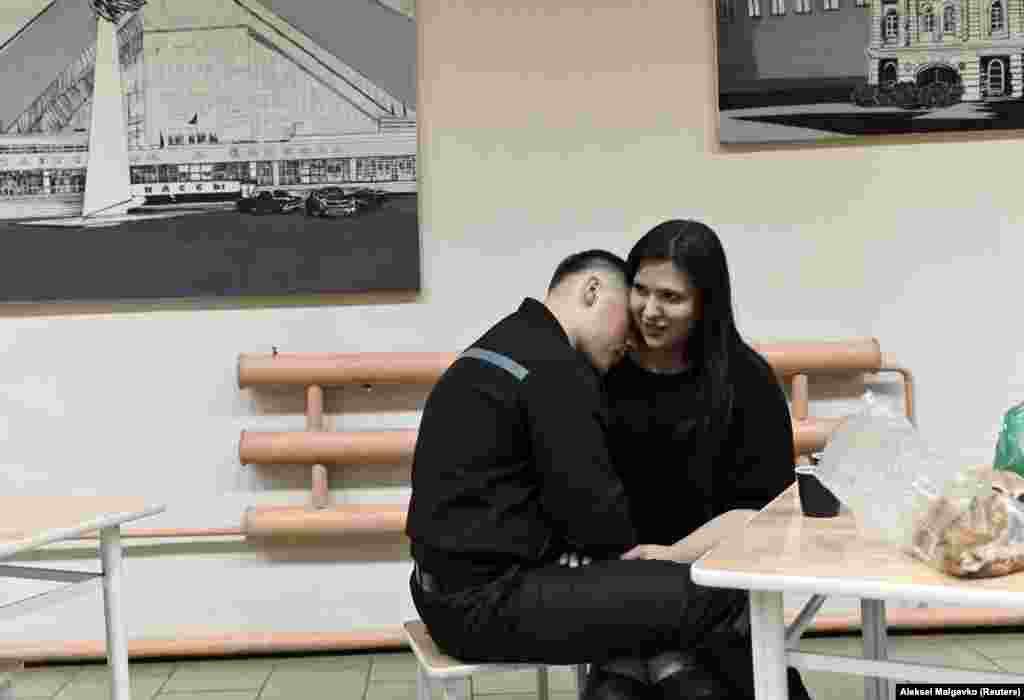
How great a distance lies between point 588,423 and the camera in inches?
82.6

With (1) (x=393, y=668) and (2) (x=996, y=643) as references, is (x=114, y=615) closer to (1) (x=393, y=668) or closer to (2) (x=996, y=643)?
(1) (x=393, y=668)

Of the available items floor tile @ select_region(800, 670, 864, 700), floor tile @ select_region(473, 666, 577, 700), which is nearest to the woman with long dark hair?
floor tile @ select_region(800, 670, 864, 700)

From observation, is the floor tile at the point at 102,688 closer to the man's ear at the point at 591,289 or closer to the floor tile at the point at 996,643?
the man's ear at the point at 591,289

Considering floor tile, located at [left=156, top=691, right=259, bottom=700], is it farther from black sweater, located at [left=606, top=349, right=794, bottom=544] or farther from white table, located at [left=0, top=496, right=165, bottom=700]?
black sweater, located at [left=606, top=349, right=794, bottom=544]

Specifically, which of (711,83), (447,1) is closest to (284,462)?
(447,1)

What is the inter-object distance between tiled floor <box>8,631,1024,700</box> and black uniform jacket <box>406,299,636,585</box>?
1474mm

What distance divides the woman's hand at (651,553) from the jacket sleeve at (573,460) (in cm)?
10

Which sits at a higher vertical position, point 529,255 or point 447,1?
point 447,1

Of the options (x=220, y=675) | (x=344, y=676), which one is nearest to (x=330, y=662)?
(x=344, y=676)

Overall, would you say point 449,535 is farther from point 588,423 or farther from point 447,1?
point 447,1

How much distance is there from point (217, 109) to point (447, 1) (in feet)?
2.86

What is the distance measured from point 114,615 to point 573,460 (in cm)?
111

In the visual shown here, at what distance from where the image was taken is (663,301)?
98.1 inches

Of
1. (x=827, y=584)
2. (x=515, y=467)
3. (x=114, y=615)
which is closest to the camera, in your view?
(x=827, y=584)
